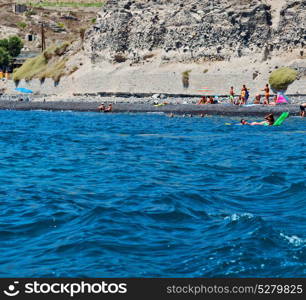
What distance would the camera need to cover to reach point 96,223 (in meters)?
12.9

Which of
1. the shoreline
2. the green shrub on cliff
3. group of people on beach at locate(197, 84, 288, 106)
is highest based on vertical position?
the green shrub on cliff

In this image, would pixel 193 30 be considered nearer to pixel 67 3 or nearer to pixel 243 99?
pixel 243 99

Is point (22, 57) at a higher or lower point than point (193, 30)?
lower

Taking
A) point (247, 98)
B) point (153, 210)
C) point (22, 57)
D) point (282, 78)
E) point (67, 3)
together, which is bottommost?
point (247, 98)

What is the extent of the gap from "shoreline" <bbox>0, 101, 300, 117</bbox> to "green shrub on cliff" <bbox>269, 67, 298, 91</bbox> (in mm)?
4886

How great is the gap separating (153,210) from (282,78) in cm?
3757

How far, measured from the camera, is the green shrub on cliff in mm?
49938

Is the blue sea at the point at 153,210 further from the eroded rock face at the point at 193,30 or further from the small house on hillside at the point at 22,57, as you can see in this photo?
the small house on hillside at the point at 22,57

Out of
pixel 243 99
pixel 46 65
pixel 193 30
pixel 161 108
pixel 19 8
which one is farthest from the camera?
pixel 19 8

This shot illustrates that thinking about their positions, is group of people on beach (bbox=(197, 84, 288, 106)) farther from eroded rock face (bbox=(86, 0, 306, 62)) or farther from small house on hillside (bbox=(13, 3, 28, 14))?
small house on hillside (bbox=(13, 3, 28, 14))

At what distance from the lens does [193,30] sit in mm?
58281

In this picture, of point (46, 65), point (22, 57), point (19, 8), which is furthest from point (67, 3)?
point (46, 65)

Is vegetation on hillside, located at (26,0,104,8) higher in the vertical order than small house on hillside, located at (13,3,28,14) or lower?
higher

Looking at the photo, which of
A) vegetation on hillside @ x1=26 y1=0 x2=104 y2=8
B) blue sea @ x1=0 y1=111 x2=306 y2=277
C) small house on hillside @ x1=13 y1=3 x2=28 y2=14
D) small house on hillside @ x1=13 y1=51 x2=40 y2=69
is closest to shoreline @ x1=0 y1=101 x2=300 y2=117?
blue sea @ x1=0 y1=111 x2=306 y2=277
